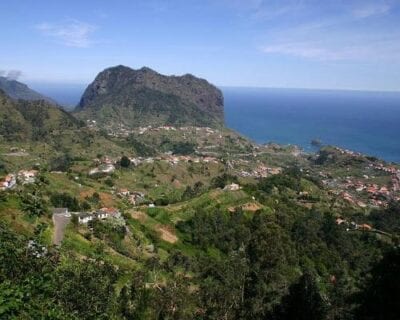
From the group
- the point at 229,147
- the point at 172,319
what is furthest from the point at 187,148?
the point at 172,319

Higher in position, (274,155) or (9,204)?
(9,204)

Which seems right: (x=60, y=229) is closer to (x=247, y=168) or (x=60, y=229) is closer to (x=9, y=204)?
(x=9, y=204)

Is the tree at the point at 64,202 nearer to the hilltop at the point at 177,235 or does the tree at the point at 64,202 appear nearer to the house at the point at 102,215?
the hilltop at the point at 177,235

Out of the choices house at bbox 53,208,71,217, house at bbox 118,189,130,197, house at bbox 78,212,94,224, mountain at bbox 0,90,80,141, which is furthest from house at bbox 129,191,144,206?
mountain at bbox 0,90,80,141

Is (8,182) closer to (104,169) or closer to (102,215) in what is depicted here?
(102,215)

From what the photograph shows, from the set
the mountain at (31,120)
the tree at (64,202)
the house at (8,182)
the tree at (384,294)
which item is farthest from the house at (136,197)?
the mountain at (31,120)
